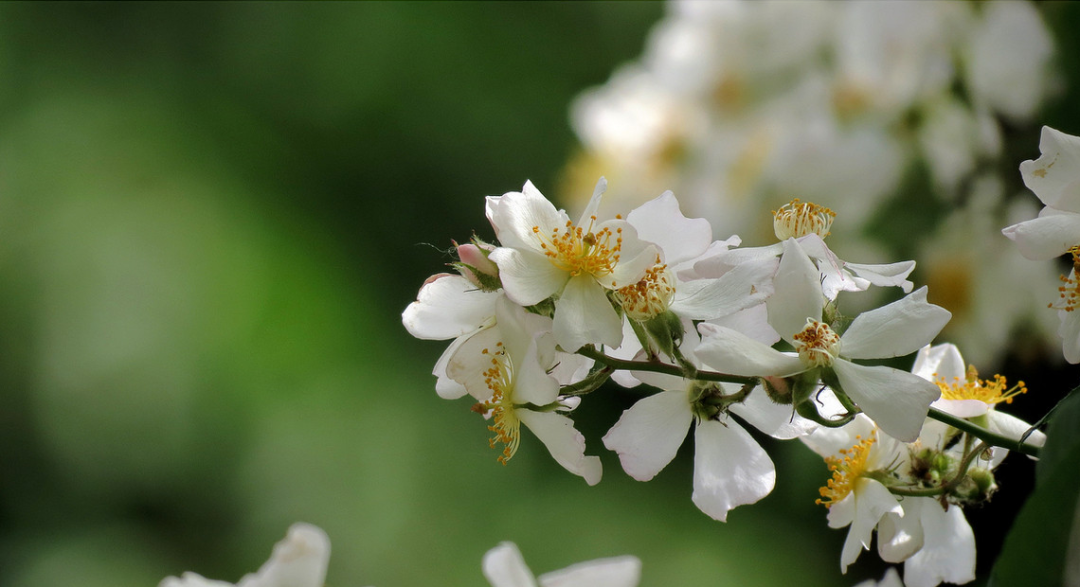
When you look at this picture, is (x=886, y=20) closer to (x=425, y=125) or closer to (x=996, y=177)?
(x=996, y=177)

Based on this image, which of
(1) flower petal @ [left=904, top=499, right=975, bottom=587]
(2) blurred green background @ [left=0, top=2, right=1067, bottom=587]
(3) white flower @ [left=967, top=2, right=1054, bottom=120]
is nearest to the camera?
(1) flower petal @ [left=904, top=499, right=975, bottom=587]

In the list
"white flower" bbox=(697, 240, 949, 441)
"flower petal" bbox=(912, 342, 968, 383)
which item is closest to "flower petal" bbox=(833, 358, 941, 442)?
"white flower" bbox=(697, 240, 949, 441)

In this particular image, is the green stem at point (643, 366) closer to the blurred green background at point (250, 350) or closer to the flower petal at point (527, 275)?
the flower petal at point (527, 275)

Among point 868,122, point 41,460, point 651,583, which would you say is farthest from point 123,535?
point 868,122

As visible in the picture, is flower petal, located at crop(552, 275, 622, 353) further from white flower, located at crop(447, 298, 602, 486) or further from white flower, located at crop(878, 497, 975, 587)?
white flower, located at crop(878, 497, 975, 587)

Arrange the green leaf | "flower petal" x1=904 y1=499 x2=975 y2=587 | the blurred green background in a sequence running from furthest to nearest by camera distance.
Result: the blurred green background → "flower petal" x1=904 y1=499 x2=975 y2=587 → the green leaf

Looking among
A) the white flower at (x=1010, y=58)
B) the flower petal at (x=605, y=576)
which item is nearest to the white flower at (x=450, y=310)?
the flower petal at (x=605, y=576)

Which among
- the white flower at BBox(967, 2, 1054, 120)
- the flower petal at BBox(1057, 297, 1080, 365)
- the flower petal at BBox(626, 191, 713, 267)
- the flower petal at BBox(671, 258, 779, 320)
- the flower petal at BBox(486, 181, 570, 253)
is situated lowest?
the flower petal at BBox(1057, 297, 1080, 365)
